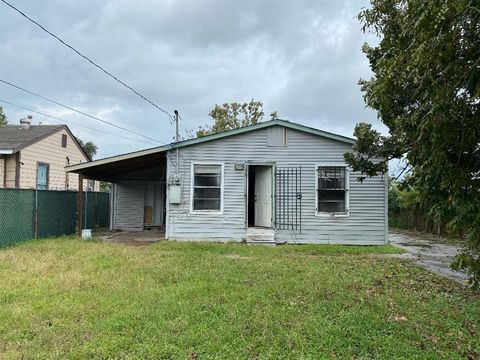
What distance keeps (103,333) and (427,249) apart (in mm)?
10836

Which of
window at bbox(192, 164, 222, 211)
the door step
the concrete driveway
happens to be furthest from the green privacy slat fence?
the concrete driveway

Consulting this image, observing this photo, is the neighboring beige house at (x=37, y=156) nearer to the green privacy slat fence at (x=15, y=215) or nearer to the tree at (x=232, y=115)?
the green privacy slat fence at (x=15, y=215)

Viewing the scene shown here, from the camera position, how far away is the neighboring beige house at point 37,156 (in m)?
15.4

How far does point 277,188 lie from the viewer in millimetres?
11930

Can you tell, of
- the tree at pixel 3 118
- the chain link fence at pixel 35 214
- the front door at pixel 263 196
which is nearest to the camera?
the chain link fence at pixel 35 214

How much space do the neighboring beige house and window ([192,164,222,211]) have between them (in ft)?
26.0

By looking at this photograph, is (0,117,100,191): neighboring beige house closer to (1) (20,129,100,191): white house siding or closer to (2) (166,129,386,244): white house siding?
(1) (20,129,100,191): white house siding

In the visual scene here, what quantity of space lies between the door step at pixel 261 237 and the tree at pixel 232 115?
23.2 meters

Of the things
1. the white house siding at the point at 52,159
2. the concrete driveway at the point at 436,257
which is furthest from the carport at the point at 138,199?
the concrete driveway at the point at 436,257

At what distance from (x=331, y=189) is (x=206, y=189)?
374 cm

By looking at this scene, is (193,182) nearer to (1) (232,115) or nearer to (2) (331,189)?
(2) (331,189)

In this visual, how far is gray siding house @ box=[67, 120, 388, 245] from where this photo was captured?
38.5ft

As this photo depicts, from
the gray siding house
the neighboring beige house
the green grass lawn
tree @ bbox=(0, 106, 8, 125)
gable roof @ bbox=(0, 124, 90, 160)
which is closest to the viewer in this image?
the green grass lawn

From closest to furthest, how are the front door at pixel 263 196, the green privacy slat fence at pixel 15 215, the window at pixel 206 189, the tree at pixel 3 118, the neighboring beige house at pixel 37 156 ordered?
the green privacy slat fence at pixel 15 215 < the window at pixel 206 189 < the front door at pixel 263 196 < the neighboring beige house at pixel 37 156 < the tree at pixel 3 118
